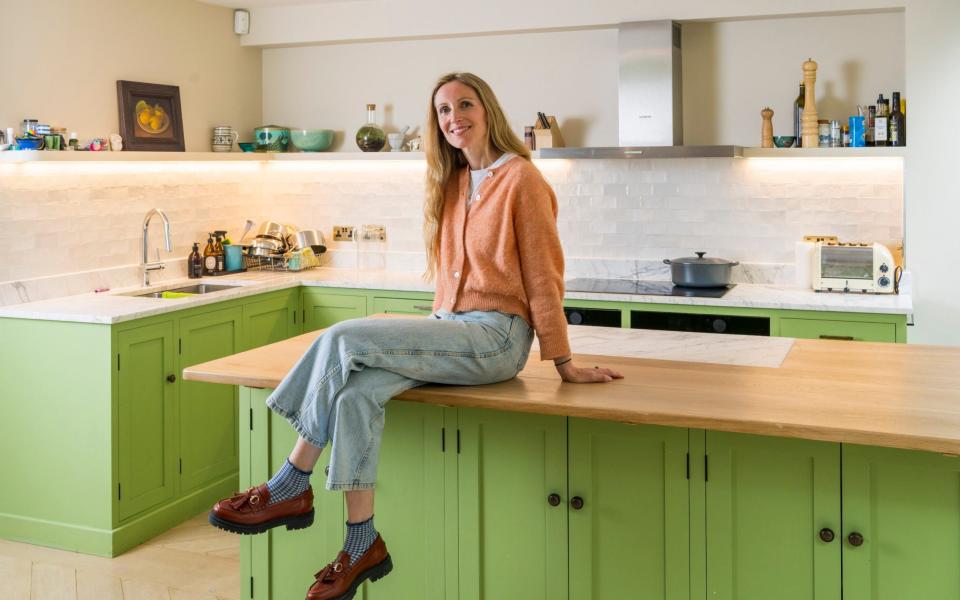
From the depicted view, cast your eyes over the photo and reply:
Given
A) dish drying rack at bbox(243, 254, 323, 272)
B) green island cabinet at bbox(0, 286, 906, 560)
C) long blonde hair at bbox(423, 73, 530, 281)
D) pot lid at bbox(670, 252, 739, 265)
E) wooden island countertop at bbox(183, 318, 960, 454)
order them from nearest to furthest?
wooden island countertop at bbox(183, 318, 960, 454), long blonde hair at bbox(423, 73, 530, 281), green island cabinet at bbox(0, 286, 906, 560), pot lid at bbox(670, 252, 739, 265), dish drying rack at bbox(243, 254, 323, 272)

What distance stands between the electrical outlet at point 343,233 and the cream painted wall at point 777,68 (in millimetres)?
2139

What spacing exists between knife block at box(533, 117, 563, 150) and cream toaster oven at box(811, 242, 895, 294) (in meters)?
1.48

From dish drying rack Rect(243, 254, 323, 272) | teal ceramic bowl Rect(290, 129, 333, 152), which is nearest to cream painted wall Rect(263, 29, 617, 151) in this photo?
teal ceramic bowl Rect(290, 129, 333, 152)

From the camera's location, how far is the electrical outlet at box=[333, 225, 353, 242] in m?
6.21

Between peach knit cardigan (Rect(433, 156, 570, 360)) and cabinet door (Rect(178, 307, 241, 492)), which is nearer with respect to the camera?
peach knit cardigan (Rect(433, 156, 570, 360))


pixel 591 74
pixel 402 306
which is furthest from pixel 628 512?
pixel 591 74

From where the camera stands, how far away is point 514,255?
279 centimetres

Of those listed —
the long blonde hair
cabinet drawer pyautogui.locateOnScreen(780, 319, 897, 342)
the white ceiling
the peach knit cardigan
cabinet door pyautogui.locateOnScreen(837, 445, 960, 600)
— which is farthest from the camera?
the white ceiling

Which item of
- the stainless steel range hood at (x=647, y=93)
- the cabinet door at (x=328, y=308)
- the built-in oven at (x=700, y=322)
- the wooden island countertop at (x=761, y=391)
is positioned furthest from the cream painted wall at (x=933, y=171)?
the cabinet door at (x=328, y=308)

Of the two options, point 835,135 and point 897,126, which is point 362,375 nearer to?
point 835,135

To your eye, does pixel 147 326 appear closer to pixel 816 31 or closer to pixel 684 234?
pixel 684 234

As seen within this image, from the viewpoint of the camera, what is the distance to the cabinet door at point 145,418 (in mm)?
4289

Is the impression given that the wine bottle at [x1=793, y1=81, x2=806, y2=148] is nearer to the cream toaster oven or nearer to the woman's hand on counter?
the cream toaster oven

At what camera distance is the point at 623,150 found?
5.05 meters
